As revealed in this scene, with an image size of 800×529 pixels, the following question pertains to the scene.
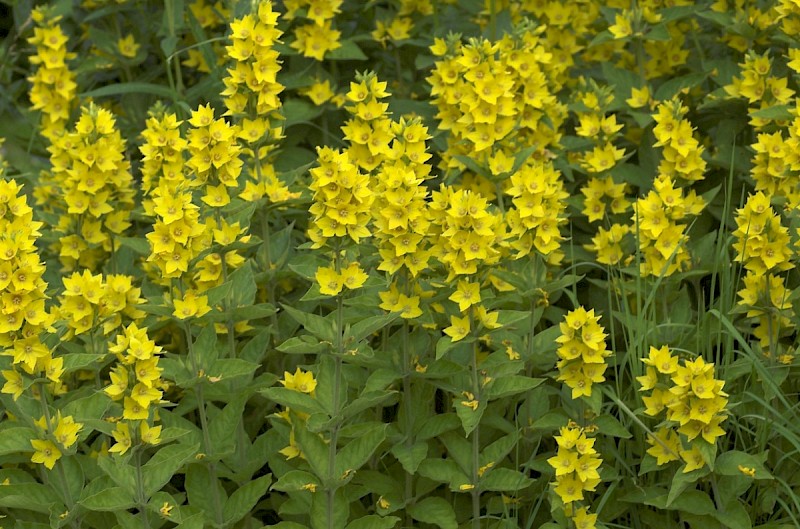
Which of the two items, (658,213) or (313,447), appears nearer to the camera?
(313,447)

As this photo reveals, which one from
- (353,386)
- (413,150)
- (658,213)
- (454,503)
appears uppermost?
(413,150)

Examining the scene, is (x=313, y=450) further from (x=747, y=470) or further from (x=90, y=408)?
(x=747, y=470)

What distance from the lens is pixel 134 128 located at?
4730 mm

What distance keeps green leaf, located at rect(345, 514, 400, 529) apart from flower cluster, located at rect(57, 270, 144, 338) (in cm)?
80

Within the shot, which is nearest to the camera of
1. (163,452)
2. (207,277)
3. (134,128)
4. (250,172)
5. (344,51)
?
(163,452)

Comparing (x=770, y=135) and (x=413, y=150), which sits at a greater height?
(x=413, y=150)

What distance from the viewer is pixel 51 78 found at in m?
4.30

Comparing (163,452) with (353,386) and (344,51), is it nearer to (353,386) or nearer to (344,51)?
(353,386)

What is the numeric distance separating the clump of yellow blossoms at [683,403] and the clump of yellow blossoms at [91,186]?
174cm

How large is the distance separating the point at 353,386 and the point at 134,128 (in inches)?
77.1

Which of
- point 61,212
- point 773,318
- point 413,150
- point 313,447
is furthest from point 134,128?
point 773,318

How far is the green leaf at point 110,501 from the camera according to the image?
2799mm

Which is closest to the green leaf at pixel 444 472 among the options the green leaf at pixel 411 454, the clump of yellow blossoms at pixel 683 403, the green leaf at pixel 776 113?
the green leaf at pixel 411 454

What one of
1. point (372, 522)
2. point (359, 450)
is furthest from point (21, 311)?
point (372, 522)
